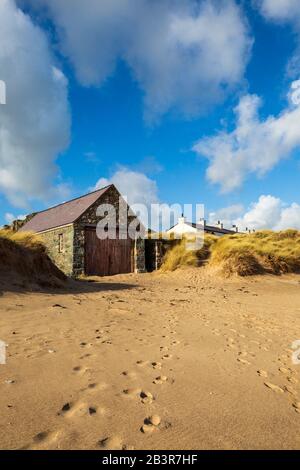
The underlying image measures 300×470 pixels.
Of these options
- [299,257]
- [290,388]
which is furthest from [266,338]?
[299,257]

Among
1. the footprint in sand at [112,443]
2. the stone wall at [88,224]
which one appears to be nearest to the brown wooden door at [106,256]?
the stone wall at [88,224]

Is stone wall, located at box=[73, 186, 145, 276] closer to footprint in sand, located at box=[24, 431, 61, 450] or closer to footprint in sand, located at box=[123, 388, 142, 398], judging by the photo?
footprint in sand, located at box=[123, 388, 142, 398]

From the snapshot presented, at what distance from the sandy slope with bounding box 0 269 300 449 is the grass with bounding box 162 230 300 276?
8.29m

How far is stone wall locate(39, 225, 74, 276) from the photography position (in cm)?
1690

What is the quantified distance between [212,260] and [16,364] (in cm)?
1406

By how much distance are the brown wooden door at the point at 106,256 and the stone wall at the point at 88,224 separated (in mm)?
347

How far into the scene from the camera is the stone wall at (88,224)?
16800 millimetres

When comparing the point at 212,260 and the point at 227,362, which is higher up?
the point at 212,260

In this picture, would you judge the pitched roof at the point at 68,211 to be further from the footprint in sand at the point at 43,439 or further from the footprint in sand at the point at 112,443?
the footprint in sand at the point at 112,443

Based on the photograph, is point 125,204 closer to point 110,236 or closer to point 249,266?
point 110,236

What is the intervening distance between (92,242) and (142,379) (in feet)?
47.9

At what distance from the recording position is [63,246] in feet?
58.2

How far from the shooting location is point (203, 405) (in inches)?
113

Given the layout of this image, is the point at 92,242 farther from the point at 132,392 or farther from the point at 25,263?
the point at 132,392
